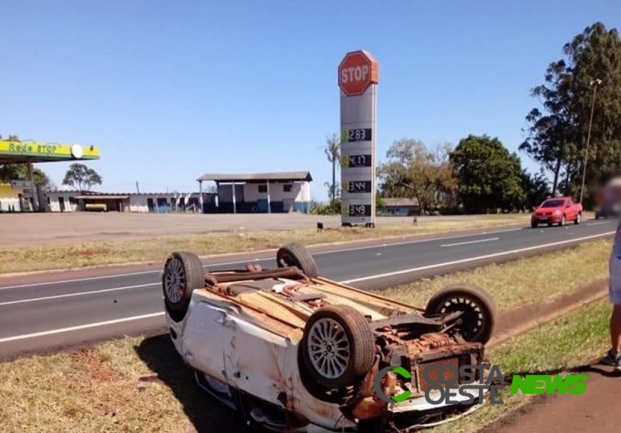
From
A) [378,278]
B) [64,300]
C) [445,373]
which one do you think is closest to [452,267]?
[378,278]

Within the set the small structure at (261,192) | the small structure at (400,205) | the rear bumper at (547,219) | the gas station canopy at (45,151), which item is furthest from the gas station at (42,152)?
the small structure at (400,205)

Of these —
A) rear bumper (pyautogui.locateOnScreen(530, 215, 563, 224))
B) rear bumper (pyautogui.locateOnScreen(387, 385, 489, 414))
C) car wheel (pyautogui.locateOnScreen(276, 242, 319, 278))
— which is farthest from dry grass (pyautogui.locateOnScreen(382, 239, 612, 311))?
rear bumper (pyautogui.locateOnScreen(530, 215, 563, 224))

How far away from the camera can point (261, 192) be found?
65938 mm

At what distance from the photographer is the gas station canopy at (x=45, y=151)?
42.1 m

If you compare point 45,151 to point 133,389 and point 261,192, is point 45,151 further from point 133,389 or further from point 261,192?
point 133,389

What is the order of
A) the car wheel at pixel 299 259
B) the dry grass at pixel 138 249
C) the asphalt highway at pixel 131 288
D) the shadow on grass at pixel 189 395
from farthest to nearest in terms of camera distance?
the dry grass at pixel 138 249 → the asphalt highway at pixel 131 288 → the car wheel at pixel 299 259 → the shadow on grass at pixel 189 395

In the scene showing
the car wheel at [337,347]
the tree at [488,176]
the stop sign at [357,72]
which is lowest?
the car wheel at [337,347]

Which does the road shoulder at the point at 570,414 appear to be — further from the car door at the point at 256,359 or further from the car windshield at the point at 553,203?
the car windshield at the point at 553,203

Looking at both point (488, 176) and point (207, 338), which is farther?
point (488, 176)

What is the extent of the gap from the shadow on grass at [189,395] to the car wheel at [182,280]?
2.52ft

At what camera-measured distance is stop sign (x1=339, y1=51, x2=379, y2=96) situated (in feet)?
92.9

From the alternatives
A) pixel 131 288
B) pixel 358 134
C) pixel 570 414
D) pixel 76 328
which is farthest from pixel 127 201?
pixel 570 414

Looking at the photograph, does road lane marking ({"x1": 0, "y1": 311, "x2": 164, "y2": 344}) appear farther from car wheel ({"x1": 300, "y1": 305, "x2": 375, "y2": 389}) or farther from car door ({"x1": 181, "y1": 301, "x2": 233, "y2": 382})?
car wheel ({"x1": 300, "y1": 305, "x2": 375, "y2": 389})

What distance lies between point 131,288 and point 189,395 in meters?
→ 6.26
